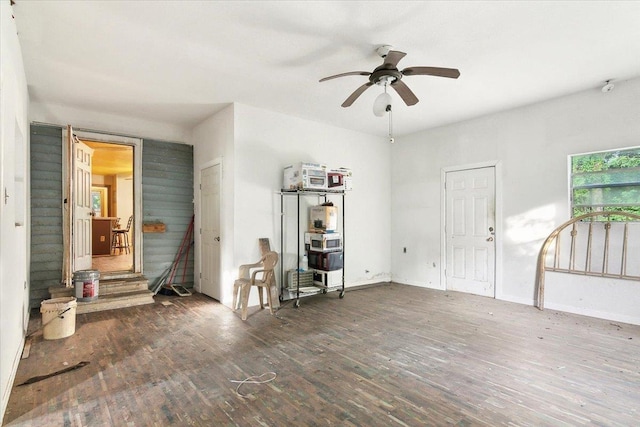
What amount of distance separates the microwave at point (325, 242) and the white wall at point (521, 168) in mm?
1948

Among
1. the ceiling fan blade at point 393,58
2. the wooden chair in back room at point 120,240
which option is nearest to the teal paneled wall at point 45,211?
the wooden chair in back room at point 120,240

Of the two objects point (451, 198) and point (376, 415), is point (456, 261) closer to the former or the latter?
point (451, 198)

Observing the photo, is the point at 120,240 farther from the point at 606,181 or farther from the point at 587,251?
the point at 606,181

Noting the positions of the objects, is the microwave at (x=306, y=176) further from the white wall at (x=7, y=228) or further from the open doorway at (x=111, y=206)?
the open doorway at (x=111, y=206)

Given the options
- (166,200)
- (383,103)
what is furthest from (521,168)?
(166,200)

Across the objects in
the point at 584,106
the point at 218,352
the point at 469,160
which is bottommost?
the point at 218,352

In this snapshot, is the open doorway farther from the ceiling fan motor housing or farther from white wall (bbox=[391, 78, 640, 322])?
white wall (bbox=[391, 78, 640, 322])

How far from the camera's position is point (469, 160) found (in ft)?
18.0

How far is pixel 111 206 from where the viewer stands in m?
10.6

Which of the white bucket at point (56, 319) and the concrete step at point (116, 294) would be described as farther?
the concrete step at point (116, 294)

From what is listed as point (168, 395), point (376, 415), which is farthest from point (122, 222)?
point (376, 415)

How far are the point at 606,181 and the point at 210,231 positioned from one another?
5.58 meters

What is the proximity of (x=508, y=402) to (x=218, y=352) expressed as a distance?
2440 millimetres

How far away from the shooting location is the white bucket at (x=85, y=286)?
4.36m
